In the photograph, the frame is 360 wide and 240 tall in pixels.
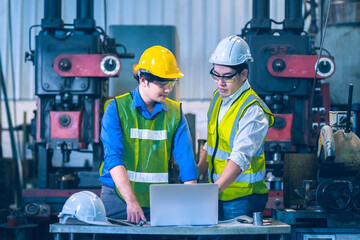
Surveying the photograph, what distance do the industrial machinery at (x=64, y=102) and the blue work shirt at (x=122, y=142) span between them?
3.39ft

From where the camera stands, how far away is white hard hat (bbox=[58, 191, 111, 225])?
6.88 ft

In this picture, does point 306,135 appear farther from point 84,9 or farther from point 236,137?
point 84,9

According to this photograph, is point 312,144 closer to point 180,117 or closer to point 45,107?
point 180,117

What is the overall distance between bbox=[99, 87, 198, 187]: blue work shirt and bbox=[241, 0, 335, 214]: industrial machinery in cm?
108

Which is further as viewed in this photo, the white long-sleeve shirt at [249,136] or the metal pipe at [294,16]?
the metal pipe at [294,16]

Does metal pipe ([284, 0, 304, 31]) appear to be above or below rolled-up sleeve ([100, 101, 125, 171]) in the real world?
above

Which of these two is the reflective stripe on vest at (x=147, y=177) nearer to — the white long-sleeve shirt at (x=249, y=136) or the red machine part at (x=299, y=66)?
the white long-sleeve shirt at (x=249, y=136)

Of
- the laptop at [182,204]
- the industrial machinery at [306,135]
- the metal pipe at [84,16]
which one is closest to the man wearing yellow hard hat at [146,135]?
the laptop at [182,204]

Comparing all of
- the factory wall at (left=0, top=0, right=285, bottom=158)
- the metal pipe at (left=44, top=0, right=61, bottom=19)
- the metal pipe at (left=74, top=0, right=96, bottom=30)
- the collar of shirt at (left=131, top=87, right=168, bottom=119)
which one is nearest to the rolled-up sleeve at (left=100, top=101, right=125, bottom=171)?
the collar of shirt at (left=131, top=87, right=168, bottom=119)

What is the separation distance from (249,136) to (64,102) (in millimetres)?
1580

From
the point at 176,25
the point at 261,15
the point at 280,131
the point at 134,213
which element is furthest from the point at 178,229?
the point at 176,25

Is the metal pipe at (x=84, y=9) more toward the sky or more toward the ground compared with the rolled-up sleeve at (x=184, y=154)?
more toward the sky

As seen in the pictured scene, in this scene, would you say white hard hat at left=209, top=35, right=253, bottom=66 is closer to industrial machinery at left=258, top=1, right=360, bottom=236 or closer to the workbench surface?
industrial machinery at left=258, top=1, right=360, bottom=236

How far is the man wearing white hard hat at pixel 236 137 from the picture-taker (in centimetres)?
238
